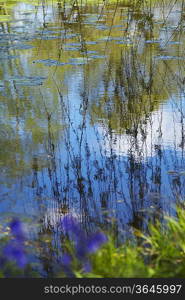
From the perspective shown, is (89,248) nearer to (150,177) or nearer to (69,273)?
(69,273)

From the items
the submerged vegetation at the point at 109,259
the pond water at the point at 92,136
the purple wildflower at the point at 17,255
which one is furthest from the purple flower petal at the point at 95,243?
the pond water at the point at 92,136

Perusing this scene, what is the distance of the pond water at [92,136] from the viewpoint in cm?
262

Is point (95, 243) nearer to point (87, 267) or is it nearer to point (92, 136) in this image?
point (87, 267)

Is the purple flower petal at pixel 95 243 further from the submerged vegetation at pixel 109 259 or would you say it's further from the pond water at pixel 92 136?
the pond water at pixel 92 136

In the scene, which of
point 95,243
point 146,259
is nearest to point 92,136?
point 146,259

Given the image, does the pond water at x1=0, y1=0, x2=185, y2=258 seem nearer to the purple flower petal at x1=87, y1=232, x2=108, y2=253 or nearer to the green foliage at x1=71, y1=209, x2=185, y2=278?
the green foliage at x1=71, y1=209, x2=185, y2=278

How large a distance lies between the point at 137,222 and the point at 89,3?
8148 millimetres

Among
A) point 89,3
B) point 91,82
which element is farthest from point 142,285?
point 89,3

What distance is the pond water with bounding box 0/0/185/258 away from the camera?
262cm

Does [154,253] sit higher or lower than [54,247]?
higher

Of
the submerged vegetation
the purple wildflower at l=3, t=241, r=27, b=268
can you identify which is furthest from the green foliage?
the purple wildflower at l=3, t=241, r=27, b=268

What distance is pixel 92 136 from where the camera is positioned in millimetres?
3533

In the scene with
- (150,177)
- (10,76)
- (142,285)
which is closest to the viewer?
(142,285)

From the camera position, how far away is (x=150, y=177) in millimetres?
2887
